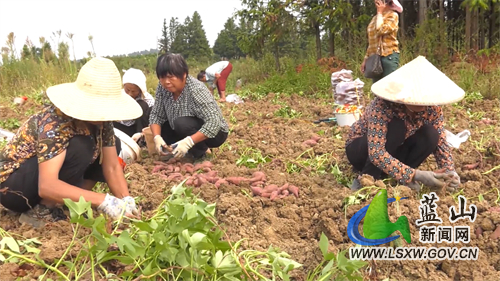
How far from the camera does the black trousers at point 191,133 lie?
2996 mm

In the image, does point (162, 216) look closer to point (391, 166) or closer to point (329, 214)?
point (329, 214)

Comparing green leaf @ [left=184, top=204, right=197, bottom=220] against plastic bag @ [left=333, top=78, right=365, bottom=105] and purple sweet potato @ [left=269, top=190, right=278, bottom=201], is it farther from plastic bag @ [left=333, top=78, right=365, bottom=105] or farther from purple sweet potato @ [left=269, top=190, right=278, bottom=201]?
plastic bag @ [left=333, top=78, right=365, bottom=105]

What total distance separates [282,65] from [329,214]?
26.5 ft

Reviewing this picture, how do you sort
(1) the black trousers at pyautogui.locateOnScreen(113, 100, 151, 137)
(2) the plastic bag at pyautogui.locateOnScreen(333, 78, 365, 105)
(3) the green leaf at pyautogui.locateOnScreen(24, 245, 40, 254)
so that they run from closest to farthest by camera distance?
(3) the green leaf at pyautogui.locateOnScreen(24, 245, 40, 254)
(1) the black trousers at pyautogui.locateOnScreen(113, 100, 151, 137)
(2) the plastic bag at pyautogui.locateOnScreen(333, 78, 365, 105)

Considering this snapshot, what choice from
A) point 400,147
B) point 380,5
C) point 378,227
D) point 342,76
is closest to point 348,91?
point 342,76

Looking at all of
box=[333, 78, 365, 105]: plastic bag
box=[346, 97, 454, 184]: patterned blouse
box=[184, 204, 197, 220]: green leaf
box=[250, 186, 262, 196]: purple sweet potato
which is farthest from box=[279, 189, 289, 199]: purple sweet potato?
box=[333, 78, 365, 105]: plastic bag

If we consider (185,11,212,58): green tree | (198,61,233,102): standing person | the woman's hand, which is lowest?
(185,11,212,58): green tree

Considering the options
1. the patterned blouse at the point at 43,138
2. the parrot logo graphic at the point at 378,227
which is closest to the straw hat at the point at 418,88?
the parrot logo graphic at the point at 378,227

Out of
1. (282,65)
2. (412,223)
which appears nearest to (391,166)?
(412,223)

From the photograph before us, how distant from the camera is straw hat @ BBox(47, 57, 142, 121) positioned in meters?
1.72

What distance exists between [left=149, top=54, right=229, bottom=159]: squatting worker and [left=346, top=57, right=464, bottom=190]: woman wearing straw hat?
1018 millimetres

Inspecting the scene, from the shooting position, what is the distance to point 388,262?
1605 millimetres

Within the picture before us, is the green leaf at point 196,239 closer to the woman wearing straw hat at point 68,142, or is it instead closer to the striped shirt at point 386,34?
the woman wearing straw hat at point 68,142

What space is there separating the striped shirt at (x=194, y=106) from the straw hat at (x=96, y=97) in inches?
40.9
